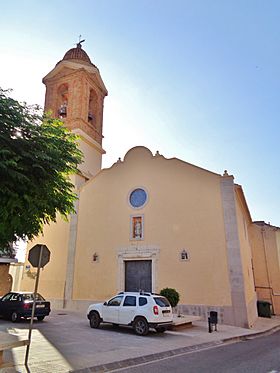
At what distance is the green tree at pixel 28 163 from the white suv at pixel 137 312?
16.5 ft

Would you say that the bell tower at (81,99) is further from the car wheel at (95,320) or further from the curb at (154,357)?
the curb at (154,357)

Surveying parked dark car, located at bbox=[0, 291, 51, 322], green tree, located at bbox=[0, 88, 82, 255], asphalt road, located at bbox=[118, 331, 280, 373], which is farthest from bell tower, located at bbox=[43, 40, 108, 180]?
asphalt road, located at bbox=[118, 331, 280, 373]

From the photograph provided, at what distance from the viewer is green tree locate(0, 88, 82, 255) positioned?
7.79 m

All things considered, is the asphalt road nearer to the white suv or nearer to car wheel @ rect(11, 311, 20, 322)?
the white suv

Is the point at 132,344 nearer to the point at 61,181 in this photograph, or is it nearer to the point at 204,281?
the point at 61,181

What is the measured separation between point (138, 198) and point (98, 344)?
11.0 metres

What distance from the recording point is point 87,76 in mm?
26172

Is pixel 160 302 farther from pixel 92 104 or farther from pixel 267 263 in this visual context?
pixel 92 104

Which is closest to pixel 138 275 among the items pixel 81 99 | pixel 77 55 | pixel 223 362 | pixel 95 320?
pixel 95 320

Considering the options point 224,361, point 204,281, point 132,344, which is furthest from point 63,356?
point 204,281

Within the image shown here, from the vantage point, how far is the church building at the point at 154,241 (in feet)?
52.6

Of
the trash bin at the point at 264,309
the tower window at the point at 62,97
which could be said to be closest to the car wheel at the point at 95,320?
the trash bin at the point at 264,309

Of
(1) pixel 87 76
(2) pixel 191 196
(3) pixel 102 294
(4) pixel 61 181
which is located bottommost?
(3) pixel 102 294

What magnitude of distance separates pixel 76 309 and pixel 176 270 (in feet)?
21.8
